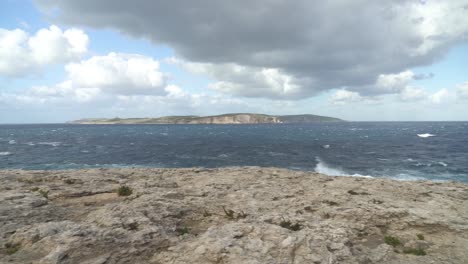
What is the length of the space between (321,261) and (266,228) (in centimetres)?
255

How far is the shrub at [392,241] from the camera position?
12458 mm

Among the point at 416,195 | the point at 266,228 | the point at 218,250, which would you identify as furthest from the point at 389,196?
the point at 218,250

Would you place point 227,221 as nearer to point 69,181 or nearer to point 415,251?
point 415,251

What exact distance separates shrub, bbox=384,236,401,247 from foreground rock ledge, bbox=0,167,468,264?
1 cm

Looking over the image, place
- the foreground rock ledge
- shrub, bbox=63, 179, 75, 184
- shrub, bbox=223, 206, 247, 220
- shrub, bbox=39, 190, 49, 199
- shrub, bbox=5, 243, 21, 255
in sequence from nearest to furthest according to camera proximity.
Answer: shrub, bbox=5, 243, 21, 255 < the foreground rock ledge < shrub, bbox=223, 206, 247, 220 < shrub, bbox=39, 190, 49, 199 < shrub, bbox=63, 179, 75, 184

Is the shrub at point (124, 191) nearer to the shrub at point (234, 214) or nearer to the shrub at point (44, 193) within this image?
the shrub at point (44, 193)

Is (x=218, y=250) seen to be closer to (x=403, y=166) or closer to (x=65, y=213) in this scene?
(x=65, y=213)

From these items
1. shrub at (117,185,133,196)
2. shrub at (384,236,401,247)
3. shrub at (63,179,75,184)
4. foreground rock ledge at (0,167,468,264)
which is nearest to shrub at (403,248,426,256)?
foreground rock ledge at (0,167,468,264)

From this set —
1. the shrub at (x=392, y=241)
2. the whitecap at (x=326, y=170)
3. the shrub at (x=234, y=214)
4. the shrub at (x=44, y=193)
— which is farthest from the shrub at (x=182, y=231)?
the whitecap at (x=326, y=170)

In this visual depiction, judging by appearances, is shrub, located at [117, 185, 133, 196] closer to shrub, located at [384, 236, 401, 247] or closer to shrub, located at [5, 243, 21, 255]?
shrub, located at [5, 243, 21, 255]

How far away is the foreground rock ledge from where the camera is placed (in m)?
10.1

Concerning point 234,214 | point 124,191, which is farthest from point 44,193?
point 234,214

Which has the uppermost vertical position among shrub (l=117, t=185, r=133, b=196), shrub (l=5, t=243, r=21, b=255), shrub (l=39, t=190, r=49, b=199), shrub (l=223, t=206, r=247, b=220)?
shrub (l=39, t=190, r=49, b=199)

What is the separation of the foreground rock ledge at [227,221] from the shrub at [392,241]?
0.01 meters
